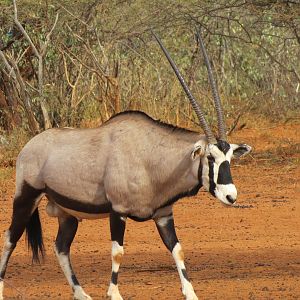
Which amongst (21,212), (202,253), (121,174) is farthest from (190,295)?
(202,253)

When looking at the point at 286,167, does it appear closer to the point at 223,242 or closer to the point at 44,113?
the point at 44,113

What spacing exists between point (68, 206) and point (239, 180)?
22.2 feet

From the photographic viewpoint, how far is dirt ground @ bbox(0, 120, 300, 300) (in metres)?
7.25

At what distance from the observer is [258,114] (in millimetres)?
21047

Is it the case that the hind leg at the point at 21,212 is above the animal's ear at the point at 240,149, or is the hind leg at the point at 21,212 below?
below

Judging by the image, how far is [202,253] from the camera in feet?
29.1

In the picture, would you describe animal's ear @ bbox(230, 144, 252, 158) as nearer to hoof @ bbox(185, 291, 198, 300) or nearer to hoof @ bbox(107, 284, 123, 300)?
hoof @ bbox(185, 291, 198, 300)

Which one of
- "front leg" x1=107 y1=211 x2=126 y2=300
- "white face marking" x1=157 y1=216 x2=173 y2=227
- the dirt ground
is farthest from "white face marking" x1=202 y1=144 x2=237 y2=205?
the dirt ground

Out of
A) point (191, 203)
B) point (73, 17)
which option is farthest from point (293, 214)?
point (73, 17)

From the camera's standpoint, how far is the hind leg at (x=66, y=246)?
7.17 meters

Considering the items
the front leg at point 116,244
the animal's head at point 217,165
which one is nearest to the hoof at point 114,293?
the front leg at point 116,244

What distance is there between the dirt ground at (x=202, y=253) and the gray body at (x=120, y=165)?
2.18ft

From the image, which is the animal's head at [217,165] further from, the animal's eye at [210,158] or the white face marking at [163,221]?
the white face marking at [163,221]

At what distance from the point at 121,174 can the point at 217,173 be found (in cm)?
63
